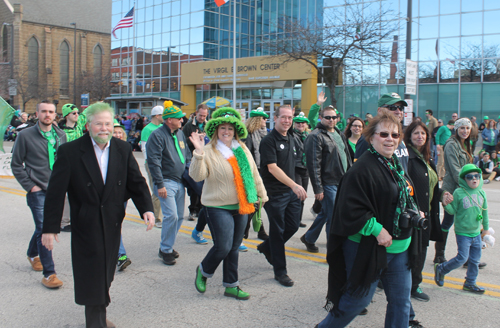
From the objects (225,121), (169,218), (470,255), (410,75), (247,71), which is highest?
(247,71)

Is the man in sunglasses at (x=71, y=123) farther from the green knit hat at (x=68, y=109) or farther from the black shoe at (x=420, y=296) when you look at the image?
the black shoe at (x=420, y=296)

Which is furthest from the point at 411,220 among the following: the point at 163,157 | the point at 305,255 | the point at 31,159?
the point at 31,159

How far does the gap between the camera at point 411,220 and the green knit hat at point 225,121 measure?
2072 millimetres

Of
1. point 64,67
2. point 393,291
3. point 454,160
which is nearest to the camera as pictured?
point 393,291

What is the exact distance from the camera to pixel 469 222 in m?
4.63

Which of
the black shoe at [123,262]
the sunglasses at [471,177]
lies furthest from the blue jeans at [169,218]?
the sunglasses at [471,177]

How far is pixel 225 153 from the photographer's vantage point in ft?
14.9

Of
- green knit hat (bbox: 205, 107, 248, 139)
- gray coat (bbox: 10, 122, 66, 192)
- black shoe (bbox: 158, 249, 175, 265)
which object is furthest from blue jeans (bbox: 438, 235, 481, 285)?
gray coat (bbox: 10, 122, 66, 192)

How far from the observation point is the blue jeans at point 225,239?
4.35 m

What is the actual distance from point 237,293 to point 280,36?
2937cm

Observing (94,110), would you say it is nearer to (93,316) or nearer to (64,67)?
(93,316)

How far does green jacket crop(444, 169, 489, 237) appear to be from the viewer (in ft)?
15.2

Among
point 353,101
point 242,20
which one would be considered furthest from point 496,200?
point 242,20

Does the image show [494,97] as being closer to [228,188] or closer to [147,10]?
[228,188]
